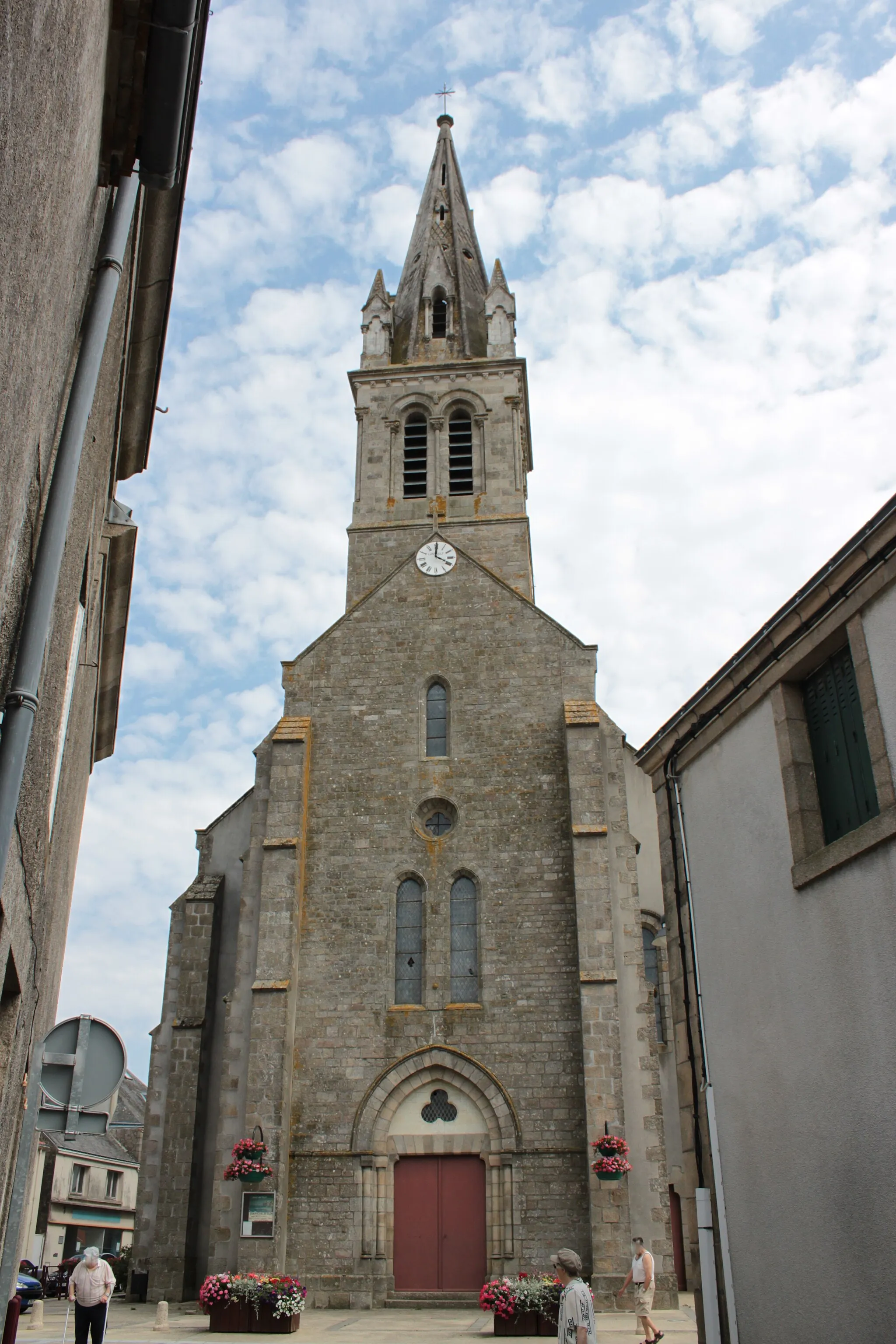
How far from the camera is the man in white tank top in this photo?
39.4 ft

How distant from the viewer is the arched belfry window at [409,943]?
19.0 meters

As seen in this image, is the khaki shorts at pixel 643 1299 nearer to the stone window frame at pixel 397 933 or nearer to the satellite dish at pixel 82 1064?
the stone window frame at pixel 397 933

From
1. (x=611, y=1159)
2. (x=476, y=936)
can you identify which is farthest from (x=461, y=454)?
(x=611, y=1159)

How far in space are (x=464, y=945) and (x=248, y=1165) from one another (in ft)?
16.4

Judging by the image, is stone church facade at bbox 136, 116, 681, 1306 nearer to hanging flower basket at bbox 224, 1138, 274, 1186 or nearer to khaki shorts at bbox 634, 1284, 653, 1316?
hanging flower basket at bbox 224, 1138, 274, 1186

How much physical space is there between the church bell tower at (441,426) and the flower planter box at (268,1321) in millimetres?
15276

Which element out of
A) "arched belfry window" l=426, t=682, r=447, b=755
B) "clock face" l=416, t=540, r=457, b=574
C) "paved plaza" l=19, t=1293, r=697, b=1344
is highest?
"clock face" l=416, t=540, r=457, b=574

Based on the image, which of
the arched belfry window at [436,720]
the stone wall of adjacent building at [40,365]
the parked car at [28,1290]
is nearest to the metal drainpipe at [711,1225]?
the stone wall of adjacent building at [40,365]

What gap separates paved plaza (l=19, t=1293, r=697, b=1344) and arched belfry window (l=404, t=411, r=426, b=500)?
58.4 ft

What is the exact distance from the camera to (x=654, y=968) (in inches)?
911

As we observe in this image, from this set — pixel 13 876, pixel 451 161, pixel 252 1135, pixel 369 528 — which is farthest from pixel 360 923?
pixel 451 161

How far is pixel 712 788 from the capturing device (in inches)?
384

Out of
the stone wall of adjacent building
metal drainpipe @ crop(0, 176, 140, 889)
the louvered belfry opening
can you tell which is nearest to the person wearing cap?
the stone wall of adjacent building

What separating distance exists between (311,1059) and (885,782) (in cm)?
1372
